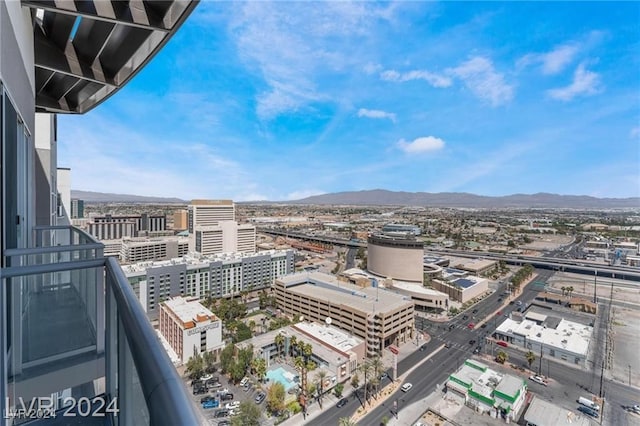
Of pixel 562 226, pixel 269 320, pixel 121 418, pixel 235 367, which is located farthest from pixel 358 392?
pixel 562 226

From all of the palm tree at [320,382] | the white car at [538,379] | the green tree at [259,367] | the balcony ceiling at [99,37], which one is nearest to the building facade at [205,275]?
the green tree at [259,367]

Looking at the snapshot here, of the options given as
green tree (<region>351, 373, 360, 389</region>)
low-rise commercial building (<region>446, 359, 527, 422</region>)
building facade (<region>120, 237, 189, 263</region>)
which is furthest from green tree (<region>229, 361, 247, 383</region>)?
building facade (<region>120, 237, 189, 263</region>)

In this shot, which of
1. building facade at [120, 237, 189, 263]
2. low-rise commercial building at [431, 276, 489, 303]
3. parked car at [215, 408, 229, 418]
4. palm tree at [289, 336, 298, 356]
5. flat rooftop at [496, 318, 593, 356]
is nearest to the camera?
parked car at [215, 408, 229, 418]

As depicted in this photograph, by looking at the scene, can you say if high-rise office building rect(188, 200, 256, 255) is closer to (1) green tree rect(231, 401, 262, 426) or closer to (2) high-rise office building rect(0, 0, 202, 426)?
(1) green tree rect(231, 401, 262, 426)

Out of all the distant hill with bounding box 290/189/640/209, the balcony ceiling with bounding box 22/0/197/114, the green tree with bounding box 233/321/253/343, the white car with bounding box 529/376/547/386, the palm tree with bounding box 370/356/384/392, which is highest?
the distant hill with bounding box 290/189/640/209

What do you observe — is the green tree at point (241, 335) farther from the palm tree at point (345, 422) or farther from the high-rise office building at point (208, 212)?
the high-rise office building at point (208, 212)

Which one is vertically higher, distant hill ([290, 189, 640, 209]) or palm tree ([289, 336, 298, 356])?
distant hill ([290, 189, 640, 209])

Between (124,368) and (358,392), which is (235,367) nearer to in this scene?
(358,392)
